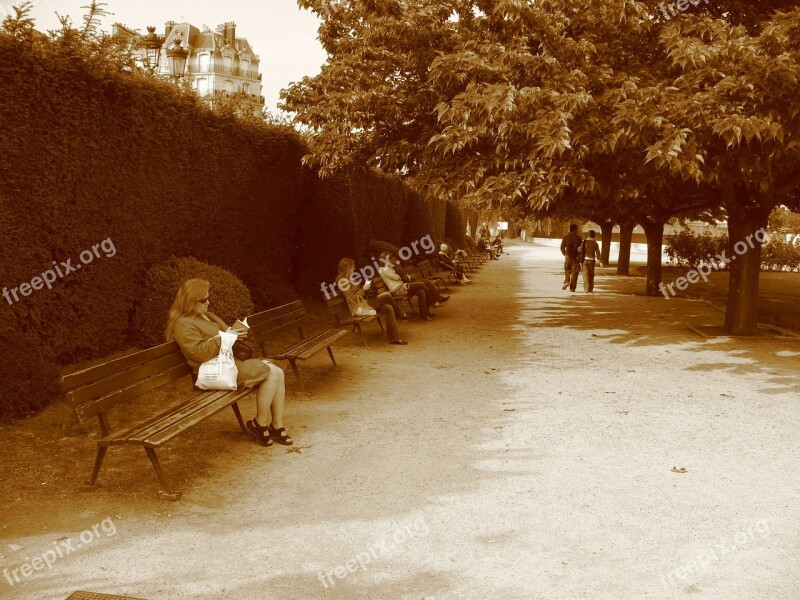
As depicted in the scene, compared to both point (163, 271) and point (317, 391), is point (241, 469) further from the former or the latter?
point (163, 271)

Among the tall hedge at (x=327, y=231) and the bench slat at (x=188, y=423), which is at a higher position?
the tall hedge at (x=327, y=231)

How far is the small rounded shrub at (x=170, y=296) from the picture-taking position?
9070 mm

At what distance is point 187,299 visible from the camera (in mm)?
6102

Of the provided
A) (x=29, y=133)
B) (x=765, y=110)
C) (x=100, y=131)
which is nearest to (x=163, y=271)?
(x=100, y=131)

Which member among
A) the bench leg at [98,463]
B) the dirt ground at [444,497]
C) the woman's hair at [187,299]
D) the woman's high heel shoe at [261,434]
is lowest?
the dirt ground at [444,497]

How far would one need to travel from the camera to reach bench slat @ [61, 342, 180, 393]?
4816mm

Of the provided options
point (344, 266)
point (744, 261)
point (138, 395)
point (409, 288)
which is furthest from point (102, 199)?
point (744, 261)

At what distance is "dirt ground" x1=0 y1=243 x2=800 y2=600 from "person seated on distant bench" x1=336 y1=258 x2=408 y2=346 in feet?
7.25

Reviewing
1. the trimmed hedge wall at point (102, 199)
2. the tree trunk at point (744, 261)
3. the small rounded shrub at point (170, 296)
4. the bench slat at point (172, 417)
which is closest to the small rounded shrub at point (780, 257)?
the tree trunk at point (744, 261)

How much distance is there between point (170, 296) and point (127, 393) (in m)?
3.88

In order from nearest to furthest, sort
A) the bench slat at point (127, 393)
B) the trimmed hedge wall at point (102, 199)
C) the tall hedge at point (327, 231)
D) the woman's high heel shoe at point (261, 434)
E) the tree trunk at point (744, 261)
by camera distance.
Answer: the bench slat at point (127, 393), the woman's high heel shoe at point (261, 434), the trimmed hedge wall at point (102, 199), the tree trunk at point (744, 261), the tall hedge at point (327, 231)

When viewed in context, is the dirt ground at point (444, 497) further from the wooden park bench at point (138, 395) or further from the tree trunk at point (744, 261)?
the tree trunk at point (744, 261)

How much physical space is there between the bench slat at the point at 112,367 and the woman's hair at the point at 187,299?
7.5 inches

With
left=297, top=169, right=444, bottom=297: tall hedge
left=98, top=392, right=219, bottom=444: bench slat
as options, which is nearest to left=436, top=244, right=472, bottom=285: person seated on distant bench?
left=297, top=169, right=444, bottom=297: tall hedge
